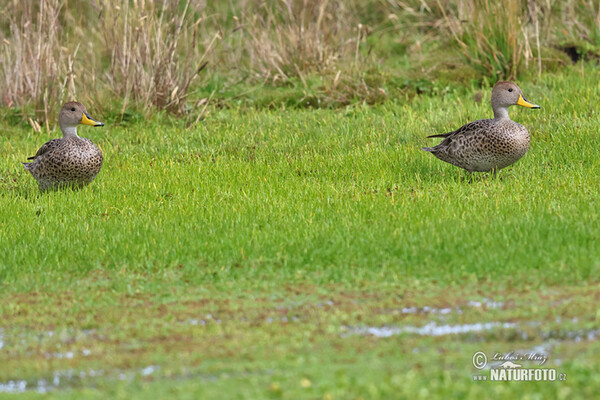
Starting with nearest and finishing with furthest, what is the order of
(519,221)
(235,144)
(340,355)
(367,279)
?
(340,355)
(367,279)
(519,221)
(235,144)

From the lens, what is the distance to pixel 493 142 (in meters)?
8.84

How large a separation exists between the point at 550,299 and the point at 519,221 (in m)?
1.77

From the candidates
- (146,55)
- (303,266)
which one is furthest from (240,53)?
(303,266)

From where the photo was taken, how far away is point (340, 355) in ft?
15.8

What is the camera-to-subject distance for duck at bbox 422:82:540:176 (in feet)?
29.1

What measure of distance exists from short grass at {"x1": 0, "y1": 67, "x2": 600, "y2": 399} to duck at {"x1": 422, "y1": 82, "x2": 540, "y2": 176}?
0.79 feet

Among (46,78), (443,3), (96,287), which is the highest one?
(443,3)

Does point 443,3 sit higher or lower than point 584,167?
higher

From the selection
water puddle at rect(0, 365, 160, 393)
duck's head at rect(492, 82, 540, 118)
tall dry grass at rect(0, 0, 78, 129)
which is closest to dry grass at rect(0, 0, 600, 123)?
tall dry grass at rect(0, 0, 78, 129)

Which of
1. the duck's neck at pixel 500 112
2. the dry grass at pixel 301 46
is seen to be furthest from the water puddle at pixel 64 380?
the dry grass at pixel 301 46

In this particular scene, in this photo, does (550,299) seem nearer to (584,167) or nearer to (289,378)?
(289,378)

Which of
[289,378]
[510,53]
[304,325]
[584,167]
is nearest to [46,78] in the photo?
[510,53]

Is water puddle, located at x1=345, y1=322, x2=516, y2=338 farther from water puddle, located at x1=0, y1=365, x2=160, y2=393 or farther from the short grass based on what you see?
water puddle, located at x1=0, y1=365, x2=160, y2=393

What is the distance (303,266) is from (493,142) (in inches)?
122
